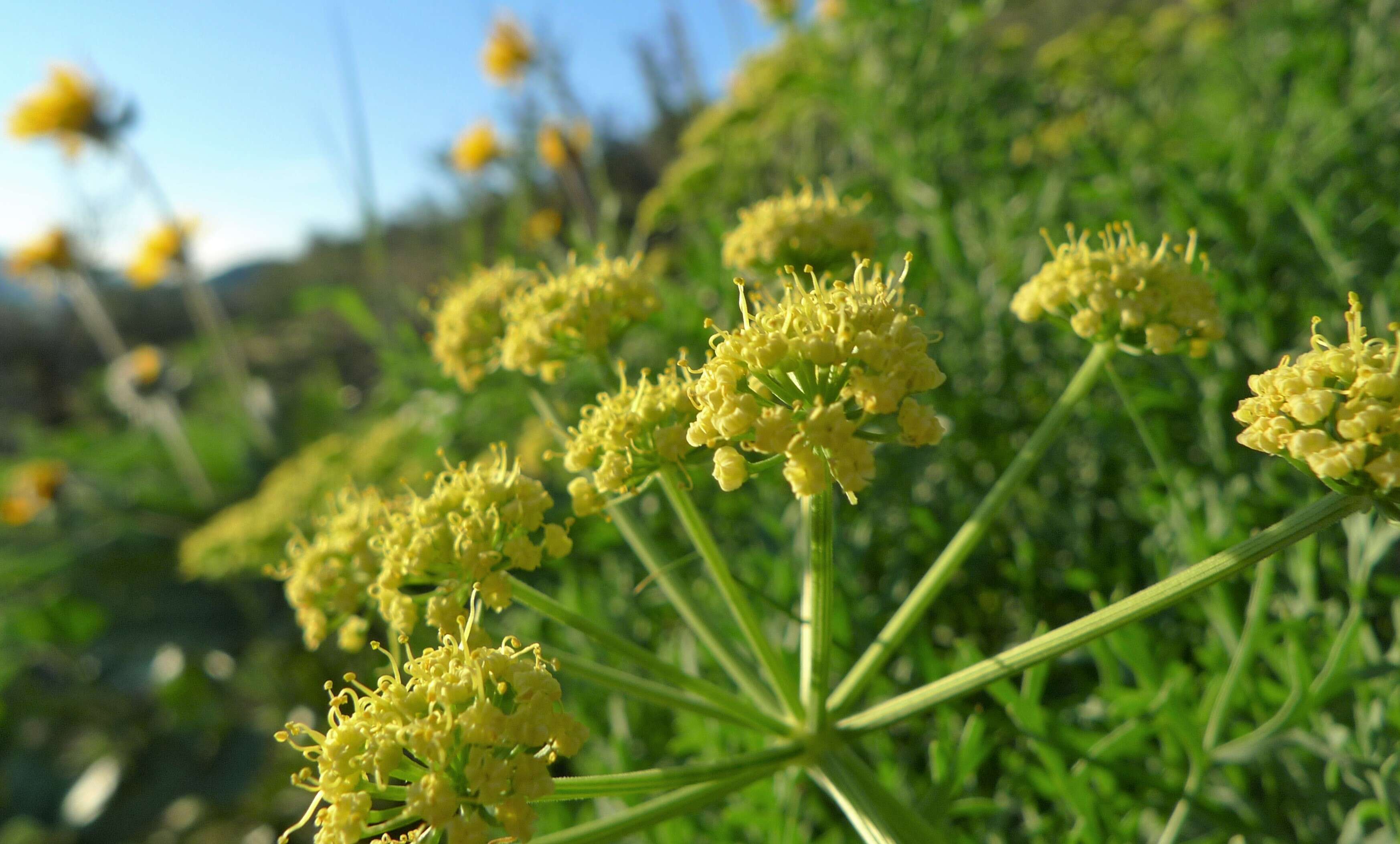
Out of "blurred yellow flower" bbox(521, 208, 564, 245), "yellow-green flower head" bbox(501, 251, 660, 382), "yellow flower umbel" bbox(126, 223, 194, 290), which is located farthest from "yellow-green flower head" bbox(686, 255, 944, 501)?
"yellow flower umbel" bbox(126, 223, 194, 290)

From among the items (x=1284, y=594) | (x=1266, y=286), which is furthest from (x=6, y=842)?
(x=1266, y=286)

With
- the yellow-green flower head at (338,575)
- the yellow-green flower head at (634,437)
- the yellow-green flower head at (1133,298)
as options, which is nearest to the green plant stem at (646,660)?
the yellow-green flower head at (634,437)

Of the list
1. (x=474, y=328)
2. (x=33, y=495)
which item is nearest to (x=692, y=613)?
(x=474, y=328)

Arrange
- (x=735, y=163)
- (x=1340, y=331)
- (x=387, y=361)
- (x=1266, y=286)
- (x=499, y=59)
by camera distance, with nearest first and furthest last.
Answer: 1. (x=1340, y=331)
2. (x=1266, y=286)
3. (x=387, y=361)
4. (x=735, y=163)
5. (x=499, y=59)

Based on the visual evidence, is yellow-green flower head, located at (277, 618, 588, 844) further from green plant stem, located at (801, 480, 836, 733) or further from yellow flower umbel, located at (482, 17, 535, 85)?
yellow flower umbel, located at (482, 17, 535, 85)

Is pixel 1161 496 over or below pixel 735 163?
below

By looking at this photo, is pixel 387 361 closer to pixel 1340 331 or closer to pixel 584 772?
pixel 584 772

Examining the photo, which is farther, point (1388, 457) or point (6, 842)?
point (6, 842)
